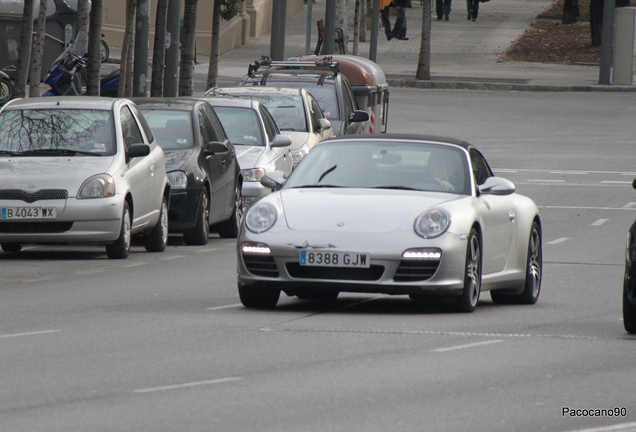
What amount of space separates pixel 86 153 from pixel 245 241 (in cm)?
491

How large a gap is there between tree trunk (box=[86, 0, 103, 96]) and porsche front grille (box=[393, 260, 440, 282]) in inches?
517

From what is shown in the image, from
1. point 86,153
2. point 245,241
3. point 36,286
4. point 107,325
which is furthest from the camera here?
point 86,153

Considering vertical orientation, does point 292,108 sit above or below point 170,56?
below

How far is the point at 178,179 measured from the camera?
16.9 metres

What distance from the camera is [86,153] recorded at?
1506cm

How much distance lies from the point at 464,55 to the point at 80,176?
47782 millimetres

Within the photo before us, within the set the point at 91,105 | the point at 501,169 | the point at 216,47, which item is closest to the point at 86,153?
the point at 91,105

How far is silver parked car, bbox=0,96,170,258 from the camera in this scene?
14.4 metres

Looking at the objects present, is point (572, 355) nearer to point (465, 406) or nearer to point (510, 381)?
point (510, 381)

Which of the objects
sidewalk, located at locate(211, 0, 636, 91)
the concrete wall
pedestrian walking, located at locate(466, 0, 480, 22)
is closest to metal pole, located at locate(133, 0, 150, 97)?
sidewalk, located at locate(211, 0, 636, 91)

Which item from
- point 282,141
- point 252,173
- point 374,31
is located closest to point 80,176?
point 282,141

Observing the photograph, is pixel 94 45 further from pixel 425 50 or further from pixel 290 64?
pixel 425 50

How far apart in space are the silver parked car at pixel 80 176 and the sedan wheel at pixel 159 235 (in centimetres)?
1

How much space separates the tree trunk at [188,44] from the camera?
92.4 ft
